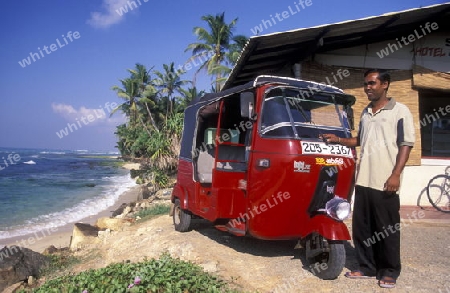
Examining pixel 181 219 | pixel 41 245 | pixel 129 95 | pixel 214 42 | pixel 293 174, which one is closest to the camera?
pixel 293 174

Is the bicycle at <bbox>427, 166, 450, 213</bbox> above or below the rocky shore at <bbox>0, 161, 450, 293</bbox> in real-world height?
above

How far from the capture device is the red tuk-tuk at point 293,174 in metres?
4.28

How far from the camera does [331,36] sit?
8.20 m

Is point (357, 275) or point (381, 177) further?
point (357, 275)

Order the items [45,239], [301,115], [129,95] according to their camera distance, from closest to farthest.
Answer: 1. [301,115]
2. [45,239]
3. [129,95]

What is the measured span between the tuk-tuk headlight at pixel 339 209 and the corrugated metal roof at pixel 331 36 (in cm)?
411

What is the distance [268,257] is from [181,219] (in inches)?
99.2

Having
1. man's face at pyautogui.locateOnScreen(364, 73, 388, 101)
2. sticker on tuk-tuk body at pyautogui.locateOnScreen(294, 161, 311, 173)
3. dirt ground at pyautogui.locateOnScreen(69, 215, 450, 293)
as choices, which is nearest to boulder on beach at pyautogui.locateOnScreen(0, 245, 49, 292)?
dirt ground at pyautogui.locateOnScreen(69, 215, 450, 293)

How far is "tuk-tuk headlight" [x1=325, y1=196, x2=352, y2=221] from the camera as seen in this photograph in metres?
4.08

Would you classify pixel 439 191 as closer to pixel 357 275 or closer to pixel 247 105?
pixel 357 275

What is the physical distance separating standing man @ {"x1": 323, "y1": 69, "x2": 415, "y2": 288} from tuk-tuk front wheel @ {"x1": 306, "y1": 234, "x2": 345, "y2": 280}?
265 millimetres

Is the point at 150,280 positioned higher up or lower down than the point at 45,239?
higher up

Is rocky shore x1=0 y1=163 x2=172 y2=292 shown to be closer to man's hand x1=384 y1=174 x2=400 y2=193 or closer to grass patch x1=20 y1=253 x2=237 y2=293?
grass patch x1=20 y1=253 x2=237 y2=293

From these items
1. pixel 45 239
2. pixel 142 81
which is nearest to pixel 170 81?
pixel 142 81
